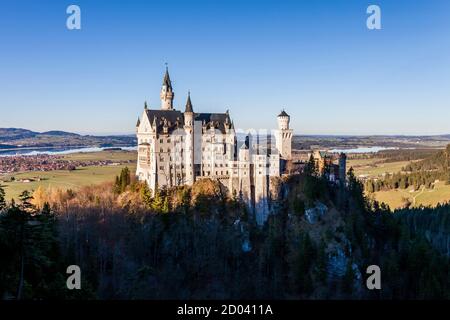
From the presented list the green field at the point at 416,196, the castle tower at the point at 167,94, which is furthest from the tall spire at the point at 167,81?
the green field at the point at 416,196

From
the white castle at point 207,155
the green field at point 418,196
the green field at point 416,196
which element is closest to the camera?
A: the white castle at point 207,155

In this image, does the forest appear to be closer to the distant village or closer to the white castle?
the white castle

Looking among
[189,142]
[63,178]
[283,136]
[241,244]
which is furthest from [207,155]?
[63,178]

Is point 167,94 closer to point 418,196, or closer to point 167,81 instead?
point 167,81

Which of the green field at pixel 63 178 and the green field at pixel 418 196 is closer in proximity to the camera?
the green field at pixel 63 178

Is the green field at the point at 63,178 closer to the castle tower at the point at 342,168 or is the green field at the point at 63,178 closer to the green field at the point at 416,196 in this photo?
the castle tower at the point at 342,168

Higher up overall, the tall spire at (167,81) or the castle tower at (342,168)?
the tall spire at (167,81)
